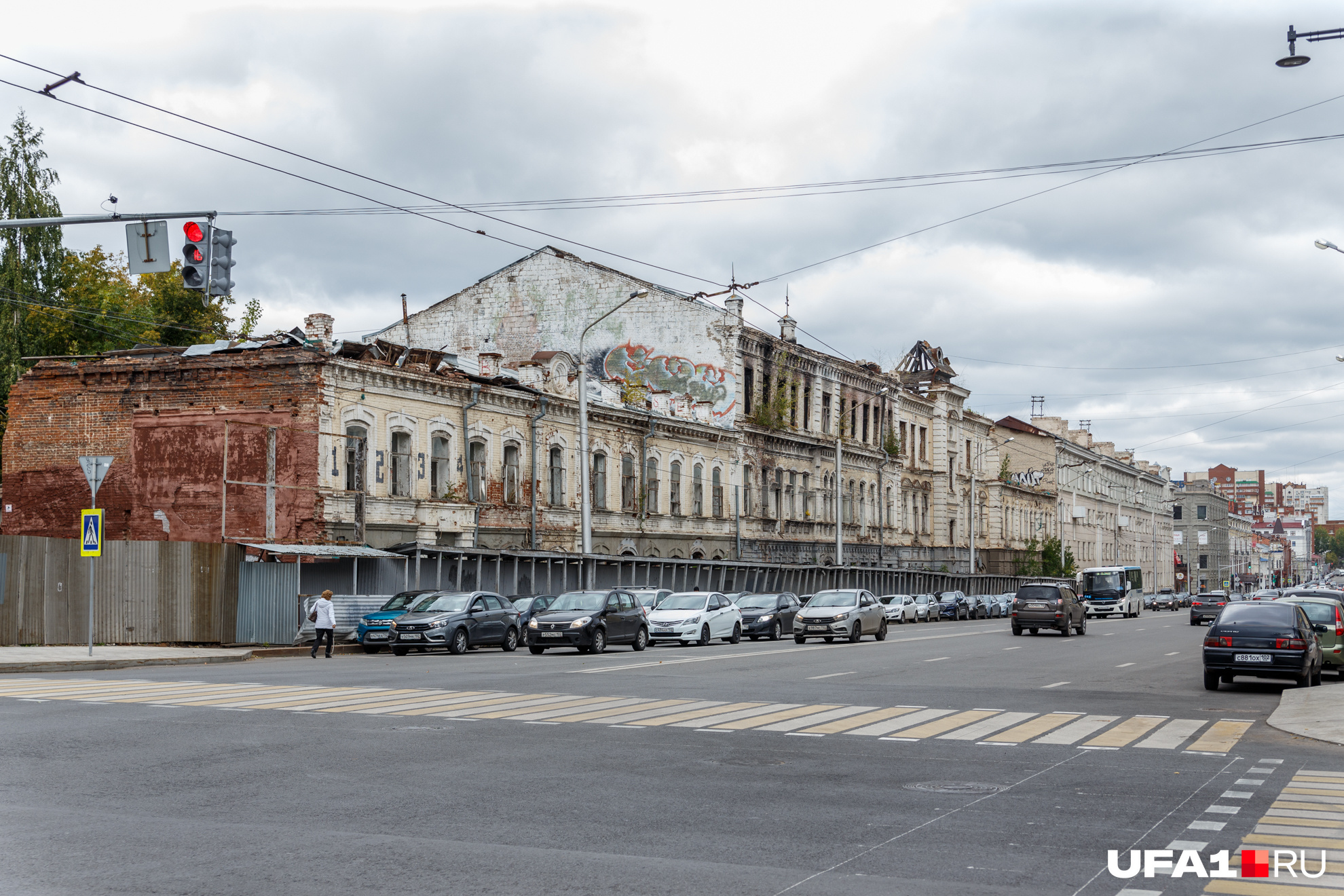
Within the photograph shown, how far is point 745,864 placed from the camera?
25.9 feet

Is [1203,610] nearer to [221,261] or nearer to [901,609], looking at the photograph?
[901,609]

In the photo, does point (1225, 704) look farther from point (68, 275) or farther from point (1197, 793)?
point (68, 275)

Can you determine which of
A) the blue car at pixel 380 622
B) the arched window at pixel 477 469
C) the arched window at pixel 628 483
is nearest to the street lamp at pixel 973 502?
the arched window at pixel 628 483

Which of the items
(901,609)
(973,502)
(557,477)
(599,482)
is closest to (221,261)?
(557,477)

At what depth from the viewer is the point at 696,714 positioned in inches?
637

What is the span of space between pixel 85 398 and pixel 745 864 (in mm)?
37720

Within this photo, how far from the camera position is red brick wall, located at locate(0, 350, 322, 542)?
36.6 m

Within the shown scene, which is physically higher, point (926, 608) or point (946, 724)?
point (946, 724)

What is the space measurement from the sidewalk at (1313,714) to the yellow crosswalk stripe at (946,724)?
3.45 m

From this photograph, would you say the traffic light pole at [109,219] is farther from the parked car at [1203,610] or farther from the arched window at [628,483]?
the parked car at [1203,610]

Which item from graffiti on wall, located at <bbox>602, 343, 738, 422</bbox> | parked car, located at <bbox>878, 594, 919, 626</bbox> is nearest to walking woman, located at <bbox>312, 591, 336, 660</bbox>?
graffiti on wall, located at <bbox>602, 343, 738, 422</bbox>

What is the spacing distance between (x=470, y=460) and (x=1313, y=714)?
29725mm

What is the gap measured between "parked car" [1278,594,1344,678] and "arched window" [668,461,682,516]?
3081 cm

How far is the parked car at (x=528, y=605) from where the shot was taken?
1355 inches
